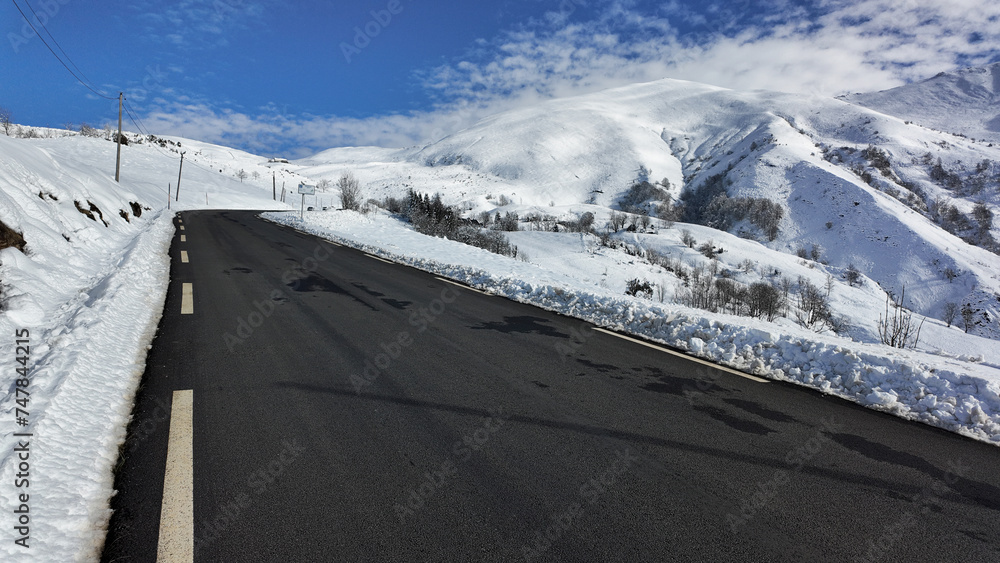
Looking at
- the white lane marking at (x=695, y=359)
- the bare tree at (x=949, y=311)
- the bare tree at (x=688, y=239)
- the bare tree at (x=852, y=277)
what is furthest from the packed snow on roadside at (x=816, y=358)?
the bare tree at (x=688, y=239)

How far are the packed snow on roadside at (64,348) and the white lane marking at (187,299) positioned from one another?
31 cm

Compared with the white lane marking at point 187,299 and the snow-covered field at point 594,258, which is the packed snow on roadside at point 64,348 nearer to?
the snow-covered field at point 594,258

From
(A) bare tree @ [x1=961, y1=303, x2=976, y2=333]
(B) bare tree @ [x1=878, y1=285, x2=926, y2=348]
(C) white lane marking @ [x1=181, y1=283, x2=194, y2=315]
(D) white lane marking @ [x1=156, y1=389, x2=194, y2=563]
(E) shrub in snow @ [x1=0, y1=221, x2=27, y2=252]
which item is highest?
(E) shrub in snow @ [x1=0, y1=221, x2=27, y2=252]

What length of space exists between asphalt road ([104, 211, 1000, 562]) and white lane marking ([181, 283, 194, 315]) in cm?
92

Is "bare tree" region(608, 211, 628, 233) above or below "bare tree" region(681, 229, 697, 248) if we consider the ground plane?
above

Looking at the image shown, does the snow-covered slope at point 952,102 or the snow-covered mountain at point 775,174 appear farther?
the snow-covered slope at point 952,102

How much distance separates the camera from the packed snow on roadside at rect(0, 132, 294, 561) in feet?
7.27

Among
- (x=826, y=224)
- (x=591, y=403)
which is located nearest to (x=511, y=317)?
(x=591, y=403)

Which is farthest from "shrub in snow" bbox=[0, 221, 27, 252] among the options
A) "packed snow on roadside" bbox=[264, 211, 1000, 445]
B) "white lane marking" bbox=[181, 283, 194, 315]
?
"packed snow on roadside" bbox=[264, 211, 1000, 445]

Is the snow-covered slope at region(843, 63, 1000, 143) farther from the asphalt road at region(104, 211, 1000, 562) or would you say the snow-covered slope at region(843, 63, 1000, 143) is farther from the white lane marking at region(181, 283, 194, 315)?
the white lane marking at region(181, 283, 194, 315)

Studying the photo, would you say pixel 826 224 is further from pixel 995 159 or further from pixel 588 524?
pixel 588 524

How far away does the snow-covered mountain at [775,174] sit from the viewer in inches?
1446

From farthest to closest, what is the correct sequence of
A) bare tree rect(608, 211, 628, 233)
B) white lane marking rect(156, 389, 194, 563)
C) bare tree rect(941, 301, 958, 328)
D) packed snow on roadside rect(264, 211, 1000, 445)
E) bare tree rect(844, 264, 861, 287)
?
bare tree rect(608, 211, 628, 233), bare tree rect(844, 264, 861, 287), bare tree rect(941, 301, 958, 328), packed snow on roadside rect(264, 211, 1000, 445), white lane marking rect(156, 389, 194, 563)

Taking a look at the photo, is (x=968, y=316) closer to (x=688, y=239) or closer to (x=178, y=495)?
(x=688, y=239)
